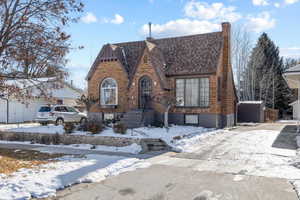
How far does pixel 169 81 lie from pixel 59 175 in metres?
12.4

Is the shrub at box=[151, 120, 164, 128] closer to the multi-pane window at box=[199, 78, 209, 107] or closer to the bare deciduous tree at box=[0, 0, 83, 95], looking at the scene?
the multi-pane window at box=[199, 78, 209, 107]

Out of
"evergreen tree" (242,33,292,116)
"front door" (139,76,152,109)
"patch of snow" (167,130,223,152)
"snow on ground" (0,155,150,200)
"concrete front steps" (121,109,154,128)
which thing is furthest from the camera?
"evergreen tree" (242,33,292,116)

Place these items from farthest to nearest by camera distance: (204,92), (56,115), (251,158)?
(56,115)
(204,92)
(251,158)

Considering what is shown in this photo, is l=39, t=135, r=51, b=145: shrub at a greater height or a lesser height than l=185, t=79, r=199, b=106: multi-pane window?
lesser

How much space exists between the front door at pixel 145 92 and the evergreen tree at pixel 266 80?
24388mm

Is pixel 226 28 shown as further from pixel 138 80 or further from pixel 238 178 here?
pixel 238 178

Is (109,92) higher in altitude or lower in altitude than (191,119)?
higher

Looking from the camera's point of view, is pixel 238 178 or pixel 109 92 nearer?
pixel 238 178

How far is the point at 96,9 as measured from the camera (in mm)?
9547

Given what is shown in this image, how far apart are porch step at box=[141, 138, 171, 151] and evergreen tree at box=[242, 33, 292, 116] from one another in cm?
2950

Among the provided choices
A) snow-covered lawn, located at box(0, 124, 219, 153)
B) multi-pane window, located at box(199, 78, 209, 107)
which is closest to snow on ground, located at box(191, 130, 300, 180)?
snow-covered lawn, located at box(0, 124, 219, 153)

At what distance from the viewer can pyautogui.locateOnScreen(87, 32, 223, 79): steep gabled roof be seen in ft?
58.1

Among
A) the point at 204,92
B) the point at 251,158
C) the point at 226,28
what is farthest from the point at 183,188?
the point at 226,28

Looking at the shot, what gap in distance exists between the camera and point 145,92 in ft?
60.1
